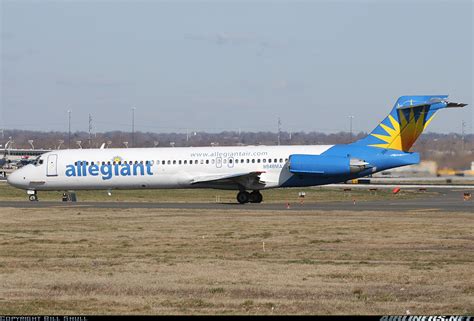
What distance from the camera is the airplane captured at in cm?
4594

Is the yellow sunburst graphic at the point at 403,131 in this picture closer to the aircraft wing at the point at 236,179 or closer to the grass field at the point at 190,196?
the aircraft wing at the point at 236,179

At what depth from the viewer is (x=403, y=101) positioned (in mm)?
46469

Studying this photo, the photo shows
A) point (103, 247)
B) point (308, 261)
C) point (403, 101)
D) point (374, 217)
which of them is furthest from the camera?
point (403, 101)

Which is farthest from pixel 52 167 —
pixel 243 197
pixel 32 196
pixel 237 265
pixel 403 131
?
pixel 237 265

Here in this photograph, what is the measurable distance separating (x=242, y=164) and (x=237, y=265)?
89.1ft

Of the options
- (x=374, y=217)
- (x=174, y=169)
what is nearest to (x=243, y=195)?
(x=174, y=169)

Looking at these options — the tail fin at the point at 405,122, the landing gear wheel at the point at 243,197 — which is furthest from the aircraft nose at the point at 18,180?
the tail fin at the point at 405,122

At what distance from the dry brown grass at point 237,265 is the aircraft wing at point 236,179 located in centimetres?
1132

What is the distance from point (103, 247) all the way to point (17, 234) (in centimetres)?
551

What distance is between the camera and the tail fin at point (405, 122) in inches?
1764

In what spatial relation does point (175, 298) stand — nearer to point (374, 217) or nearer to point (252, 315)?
point (252, 315)

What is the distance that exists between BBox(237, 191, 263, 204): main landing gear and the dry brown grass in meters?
12.5

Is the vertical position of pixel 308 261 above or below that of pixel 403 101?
below

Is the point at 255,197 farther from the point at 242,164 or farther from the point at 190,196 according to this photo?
the point at 190,196
